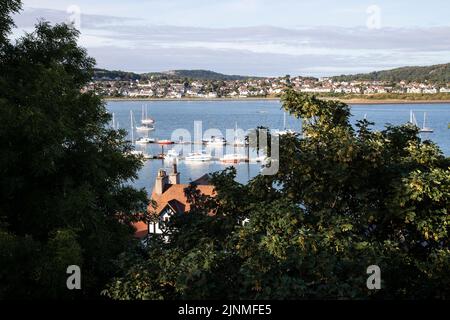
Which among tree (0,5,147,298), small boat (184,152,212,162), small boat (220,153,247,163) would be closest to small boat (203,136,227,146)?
small boat (184,152,212,162)

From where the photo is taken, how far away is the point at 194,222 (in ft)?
38.2

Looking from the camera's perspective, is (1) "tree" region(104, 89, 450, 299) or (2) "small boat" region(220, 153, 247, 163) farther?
(2) "small boat" region(220, 153, 247, 163)

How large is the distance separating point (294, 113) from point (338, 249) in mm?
4600

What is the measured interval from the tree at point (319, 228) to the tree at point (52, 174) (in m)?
1.24

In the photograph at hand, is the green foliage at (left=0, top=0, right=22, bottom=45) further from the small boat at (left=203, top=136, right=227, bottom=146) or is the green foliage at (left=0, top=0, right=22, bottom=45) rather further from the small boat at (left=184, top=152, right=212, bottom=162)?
the small boat at (left=203, top=136, right=227, bottom=146)

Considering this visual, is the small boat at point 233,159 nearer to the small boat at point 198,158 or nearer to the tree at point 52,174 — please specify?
the small boat at point 198,158

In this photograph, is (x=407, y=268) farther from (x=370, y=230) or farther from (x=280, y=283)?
(x=280, y=283)

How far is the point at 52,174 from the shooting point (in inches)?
411

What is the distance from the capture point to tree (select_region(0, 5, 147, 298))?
877 cm

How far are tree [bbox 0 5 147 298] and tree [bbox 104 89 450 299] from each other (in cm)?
124

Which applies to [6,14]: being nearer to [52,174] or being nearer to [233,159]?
[52,174]

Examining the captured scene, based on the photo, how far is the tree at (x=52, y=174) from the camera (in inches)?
345

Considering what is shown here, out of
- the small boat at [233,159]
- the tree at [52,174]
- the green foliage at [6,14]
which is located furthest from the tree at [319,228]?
the small boat at [233,159]

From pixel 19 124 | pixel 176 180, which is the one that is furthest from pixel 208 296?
pixel 176 180
